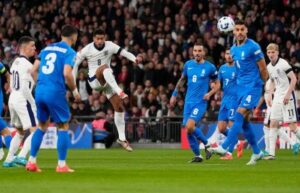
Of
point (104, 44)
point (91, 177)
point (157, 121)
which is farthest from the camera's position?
point (157, 121)

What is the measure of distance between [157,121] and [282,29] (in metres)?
5.44

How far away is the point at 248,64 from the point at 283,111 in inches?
173

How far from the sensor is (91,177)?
13.5 metres

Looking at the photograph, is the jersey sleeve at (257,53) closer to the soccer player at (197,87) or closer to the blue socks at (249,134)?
the blue socks at (249,134)

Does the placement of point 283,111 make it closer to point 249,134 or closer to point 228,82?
point 228,82

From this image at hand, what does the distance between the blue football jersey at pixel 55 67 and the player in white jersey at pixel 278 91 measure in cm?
689

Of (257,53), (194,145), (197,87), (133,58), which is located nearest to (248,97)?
(257,53)

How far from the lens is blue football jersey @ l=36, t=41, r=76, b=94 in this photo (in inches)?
577

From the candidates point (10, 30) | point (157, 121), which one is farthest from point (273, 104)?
point (10, 30)

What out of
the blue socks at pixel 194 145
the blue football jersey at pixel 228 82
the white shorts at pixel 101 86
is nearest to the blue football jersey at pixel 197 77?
the blue socks at pixel 194 145

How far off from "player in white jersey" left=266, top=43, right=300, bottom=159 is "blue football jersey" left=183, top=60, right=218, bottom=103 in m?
1.66

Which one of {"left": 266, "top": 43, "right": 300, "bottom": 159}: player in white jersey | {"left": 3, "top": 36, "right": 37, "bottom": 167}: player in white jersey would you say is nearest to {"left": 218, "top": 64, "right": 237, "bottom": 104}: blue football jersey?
{"left": 266, "top": 43, "right": 300, "bottom": 159}: player in white jersey

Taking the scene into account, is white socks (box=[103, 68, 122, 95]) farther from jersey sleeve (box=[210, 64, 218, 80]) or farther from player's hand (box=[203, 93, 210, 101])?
jersey sleeve (box=[210, 64, 218, 80])

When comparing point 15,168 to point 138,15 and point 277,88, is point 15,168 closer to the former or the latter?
point 277,88
